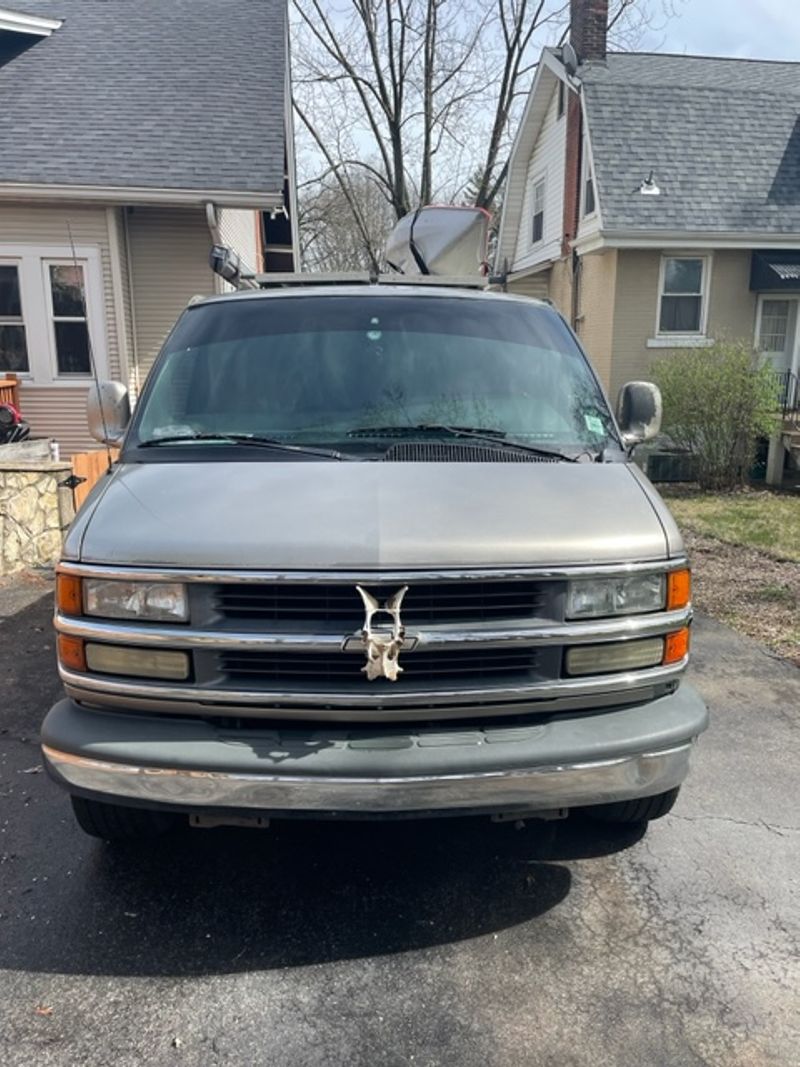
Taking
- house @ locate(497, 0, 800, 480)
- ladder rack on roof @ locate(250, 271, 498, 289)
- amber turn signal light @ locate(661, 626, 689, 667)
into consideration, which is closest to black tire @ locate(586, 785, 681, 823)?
amber turn signal light @ locate(661, 626, 689, 667)

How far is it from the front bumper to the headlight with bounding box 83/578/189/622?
33cm

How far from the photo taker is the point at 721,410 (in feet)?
36.7

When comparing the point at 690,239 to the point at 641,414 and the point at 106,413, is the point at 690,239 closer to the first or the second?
the point at 641,414

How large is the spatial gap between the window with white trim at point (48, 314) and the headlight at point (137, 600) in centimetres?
916

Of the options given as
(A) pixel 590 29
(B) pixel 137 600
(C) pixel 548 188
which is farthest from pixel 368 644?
(C) pixel 548 188

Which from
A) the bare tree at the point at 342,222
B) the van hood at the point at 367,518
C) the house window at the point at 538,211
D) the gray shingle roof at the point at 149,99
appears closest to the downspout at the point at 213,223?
the gray shingle roof at the point at 149,99

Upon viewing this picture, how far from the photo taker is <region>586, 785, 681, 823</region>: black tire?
2941 mm

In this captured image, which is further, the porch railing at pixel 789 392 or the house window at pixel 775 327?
the house window at pixel 775 327

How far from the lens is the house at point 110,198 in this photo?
1022 centimetres

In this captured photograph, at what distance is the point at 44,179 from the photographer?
10016 millimetres

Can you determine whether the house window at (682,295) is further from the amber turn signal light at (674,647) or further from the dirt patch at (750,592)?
the amber turn signal light at (674,647)

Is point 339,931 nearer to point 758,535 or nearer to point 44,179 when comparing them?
point 758,535

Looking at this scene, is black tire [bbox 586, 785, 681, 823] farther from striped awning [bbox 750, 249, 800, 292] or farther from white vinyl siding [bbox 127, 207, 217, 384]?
striped awning [bbox 750, 249, 800, 292]

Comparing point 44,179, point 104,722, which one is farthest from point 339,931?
point 44,179
